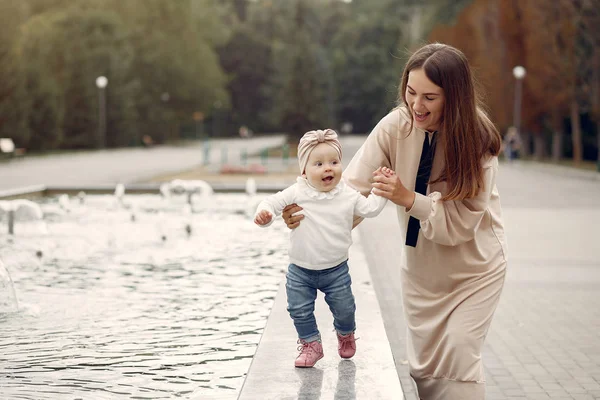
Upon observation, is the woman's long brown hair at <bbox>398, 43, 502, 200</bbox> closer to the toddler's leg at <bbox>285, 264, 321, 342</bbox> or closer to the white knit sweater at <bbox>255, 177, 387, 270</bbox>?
the white knit sweater at <bbox>255, 177, 387, 270</bbox>

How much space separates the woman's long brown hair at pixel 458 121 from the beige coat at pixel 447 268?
0.08 meters

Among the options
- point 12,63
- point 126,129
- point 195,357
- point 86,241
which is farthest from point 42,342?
point 126,129

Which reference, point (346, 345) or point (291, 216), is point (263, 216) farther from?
point (346, 345)

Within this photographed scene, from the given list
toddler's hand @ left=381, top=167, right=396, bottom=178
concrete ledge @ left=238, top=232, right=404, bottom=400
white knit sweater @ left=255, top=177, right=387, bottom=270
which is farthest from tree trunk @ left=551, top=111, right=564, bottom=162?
toddler's hand @ left=381, top=167, right=396, bottom=178

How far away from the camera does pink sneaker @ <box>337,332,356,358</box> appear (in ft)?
16.3

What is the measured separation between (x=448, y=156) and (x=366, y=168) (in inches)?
18.8

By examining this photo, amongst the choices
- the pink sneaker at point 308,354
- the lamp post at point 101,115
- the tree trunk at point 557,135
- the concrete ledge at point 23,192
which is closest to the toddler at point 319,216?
the pink sneaker at point 308,354

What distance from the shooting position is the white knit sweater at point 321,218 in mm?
4477

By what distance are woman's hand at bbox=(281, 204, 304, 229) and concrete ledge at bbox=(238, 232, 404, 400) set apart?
769mm

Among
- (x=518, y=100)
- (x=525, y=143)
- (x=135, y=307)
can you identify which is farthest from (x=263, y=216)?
(x=525, y=143)

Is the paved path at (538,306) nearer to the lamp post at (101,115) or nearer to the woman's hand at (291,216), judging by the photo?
the woman's hand at (291,216)

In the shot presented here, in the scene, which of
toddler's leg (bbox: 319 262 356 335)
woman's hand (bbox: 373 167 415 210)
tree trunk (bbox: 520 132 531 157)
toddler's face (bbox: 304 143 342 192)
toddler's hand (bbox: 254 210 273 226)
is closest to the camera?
woman's hand (bbox: 373 167 415 210)

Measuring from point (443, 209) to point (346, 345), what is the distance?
1.18 m

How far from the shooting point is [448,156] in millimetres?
4199
